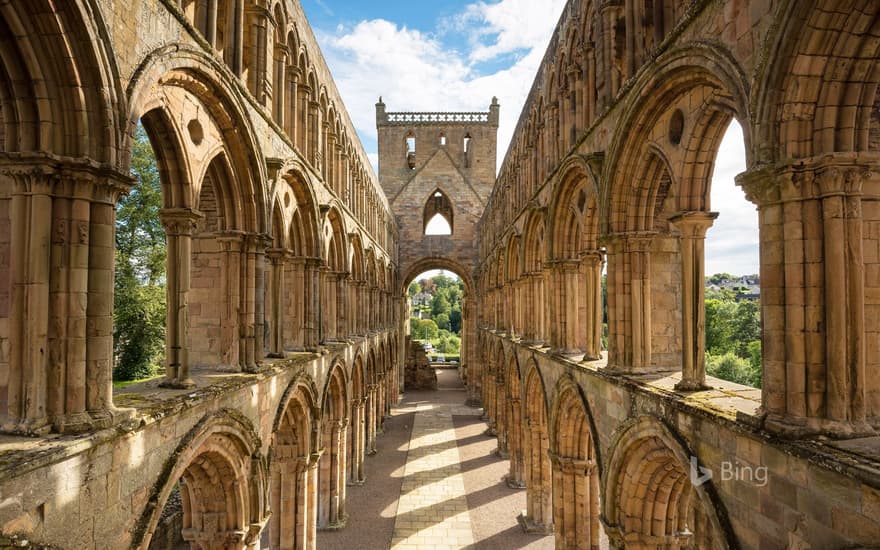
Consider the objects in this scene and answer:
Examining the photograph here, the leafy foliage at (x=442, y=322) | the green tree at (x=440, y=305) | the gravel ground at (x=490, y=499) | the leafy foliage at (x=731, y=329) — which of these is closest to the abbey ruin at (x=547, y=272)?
the gravel ground at (x=490, y=499)

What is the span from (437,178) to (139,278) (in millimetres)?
18939

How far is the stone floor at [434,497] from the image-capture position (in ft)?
48.1

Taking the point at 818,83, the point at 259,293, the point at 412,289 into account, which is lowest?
the point at 259,293

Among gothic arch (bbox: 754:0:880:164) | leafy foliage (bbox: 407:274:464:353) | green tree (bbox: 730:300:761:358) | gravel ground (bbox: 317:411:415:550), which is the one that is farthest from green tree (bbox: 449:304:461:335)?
gothic arch (bbox: 754:0:880:164)

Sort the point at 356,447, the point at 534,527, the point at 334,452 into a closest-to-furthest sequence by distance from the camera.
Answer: the point at 534,527 → the point at 334,452 → the point at 356,447

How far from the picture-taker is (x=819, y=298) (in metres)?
4.62

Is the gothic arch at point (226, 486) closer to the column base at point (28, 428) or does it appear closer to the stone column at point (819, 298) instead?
the column base at point (28, 428)

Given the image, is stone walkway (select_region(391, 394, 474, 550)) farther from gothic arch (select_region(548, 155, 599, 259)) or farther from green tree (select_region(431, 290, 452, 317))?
green tree (select_region(431, 290, 452, 317))

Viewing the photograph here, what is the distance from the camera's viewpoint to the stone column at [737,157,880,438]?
4473 millimetres

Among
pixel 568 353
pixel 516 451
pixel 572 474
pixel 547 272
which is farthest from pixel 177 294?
pixel 516 451

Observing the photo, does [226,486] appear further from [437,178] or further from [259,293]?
[437,178]

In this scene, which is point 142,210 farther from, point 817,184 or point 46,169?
point 817,184

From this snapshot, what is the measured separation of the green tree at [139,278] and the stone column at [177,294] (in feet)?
51.0

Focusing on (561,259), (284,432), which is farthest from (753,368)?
(284,432)
